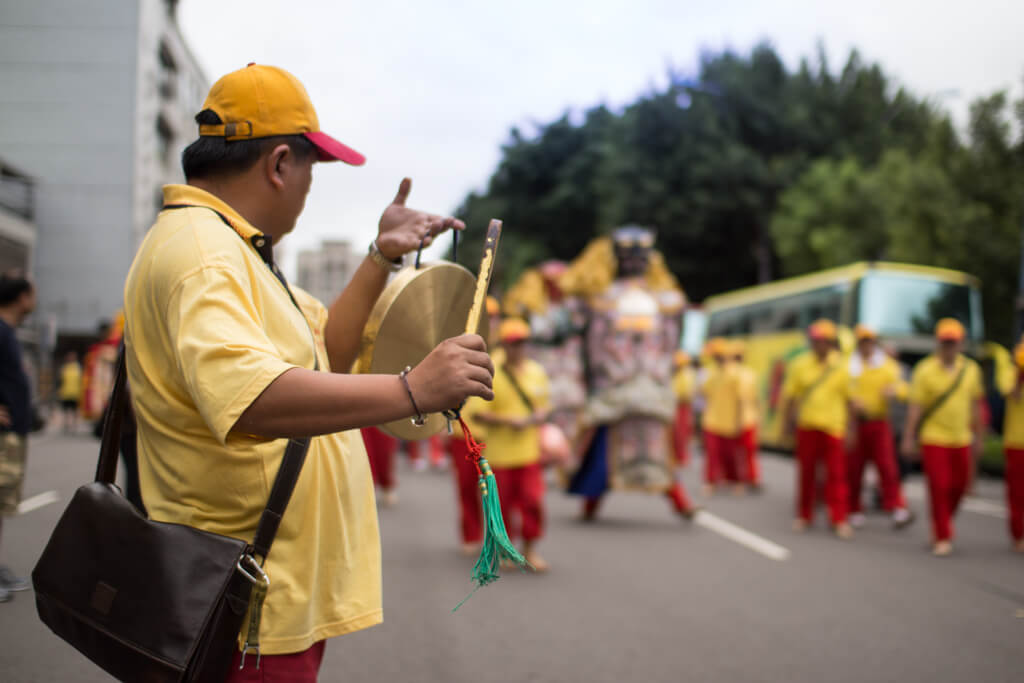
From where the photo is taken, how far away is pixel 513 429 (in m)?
8.12

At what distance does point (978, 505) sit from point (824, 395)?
145 inches

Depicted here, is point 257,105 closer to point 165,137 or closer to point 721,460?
point 721,460

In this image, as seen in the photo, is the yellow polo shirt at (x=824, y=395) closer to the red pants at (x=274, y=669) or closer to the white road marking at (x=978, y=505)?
the white road marking at (x=978, y=505)

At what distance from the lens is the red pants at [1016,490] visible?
8992mm

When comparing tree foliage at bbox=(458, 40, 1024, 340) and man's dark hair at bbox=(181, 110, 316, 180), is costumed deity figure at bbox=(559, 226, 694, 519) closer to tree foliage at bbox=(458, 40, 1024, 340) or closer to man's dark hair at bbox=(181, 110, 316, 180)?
man's dark hair at bbox=(181, 110, 316, 180)

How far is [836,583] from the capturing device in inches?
287

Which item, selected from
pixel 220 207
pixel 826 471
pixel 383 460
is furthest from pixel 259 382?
pixel 826 471

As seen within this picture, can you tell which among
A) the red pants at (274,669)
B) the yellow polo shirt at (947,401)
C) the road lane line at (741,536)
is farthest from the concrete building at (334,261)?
the yellow polo shirt at (947,401)

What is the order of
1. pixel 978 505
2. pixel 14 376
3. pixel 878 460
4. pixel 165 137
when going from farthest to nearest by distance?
pixel 165 137, pixel 978 505, pixel 878 460, pixel 14 376

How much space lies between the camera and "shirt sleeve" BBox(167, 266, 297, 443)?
1.72m

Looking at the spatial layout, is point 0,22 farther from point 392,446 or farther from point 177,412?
point 392,446

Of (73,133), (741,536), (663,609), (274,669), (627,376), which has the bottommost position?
(741,536)

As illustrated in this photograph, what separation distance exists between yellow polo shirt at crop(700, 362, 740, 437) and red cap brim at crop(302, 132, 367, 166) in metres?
12.6

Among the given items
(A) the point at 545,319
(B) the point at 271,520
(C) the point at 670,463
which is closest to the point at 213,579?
(B) the point at 271,520
